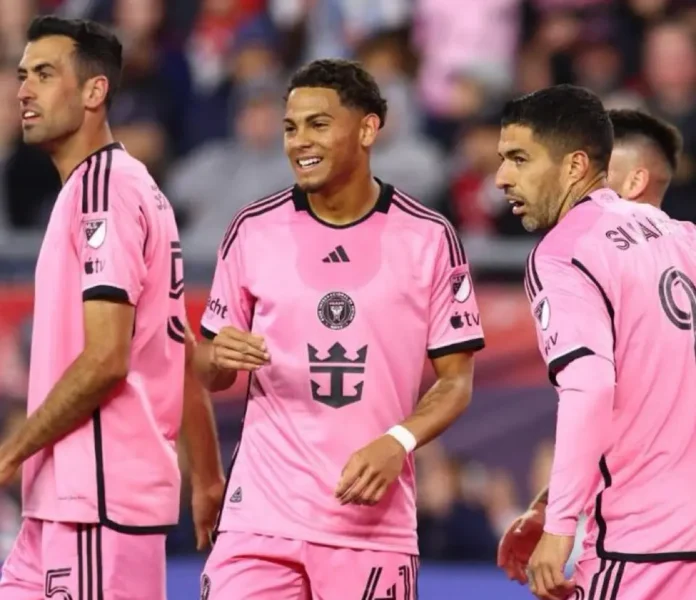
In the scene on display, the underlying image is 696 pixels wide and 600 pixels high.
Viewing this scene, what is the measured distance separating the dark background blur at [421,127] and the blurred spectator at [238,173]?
0.04ft

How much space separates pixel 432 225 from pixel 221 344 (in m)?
0.85

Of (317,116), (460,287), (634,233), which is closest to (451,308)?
(460,287)

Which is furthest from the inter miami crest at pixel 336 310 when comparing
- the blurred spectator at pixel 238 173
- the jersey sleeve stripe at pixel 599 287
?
the blurred spectator at pixel 238 173

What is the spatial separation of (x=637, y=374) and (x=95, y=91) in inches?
82.9

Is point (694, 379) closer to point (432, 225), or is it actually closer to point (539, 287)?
point (539, 287)

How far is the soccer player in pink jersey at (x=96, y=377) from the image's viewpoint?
5234 mm

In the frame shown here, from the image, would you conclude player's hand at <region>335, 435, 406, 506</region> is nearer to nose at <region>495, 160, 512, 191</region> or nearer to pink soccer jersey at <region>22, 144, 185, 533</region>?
pink soccer jersey at <region>22, 144, 185, 533</region>

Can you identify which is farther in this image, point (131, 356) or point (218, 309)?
point (218, 309)

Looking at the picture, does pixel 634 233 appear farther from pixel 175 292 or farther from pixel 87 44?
pixel 87 44

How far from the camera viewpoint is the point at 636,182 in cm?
588

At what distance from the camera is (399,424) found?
17.3ft

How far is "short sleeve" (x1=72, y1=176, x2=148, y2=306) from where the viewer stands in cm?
525

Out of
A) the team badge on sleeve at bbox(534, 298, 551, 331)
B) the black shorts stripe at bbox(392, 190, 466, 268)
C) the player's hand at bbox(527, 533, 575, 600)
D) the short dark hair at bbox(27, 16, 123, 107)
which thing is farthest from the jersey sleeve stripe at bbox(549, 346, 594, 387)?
the short dark hair at bbox(27, 16, 123, 107)

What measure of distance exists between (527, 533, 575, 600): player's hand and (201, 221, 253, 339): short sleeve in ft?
4.60
